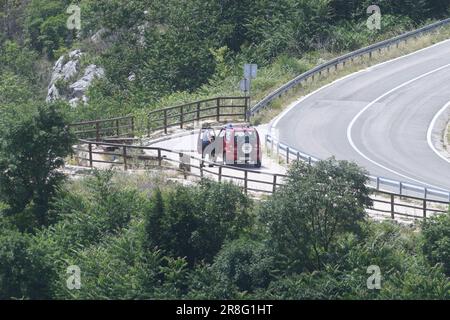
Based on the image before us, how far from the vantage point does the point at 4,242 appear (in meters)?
31.2

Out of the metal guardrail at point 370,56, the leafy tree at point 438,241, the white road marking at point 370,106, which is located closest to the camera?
the leafy tree at point 438,241

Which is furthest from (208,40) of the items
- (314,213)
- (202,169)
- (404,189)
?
(314,213)

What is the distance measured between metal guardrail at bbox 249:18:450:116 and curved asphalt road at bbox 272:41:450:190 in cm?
86

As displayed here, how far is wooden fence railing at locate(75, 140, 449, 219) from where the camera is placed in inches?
1312

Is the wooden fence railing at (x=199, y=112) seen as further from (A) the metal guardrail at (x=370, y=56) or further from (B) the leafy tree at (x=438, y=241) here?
(B) the leafy tree at (x=438, y=241)

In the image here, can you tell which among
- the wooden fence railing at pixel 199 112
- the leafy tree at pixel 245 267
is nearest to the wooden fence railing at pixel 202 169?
the leafy tree at pixel 245 267

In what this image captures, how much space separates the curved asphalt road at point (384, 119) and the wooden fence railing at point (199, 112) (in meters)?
1.77

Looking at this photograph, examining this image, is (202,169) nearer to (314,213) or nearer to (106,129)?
(314,213)

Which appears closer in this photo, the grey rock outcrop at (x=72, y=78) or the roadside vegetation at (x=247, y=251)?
the roadside vegetation at (x=247, y=251)

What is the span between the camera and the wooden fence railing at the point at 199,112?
149 ft

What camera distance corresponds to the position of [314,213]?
3027 cm

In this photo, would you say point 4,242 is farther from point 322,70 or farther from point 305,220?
point 322,70

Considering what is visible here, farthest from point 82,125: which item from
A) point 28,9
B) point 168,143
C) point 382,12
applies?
point 28,9
